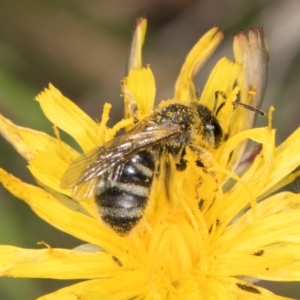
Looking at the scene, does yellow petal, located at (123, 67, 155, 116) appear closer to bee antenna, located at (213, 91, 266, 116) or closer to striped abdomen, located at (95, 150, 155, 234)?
bee antenna, located at (213, 91, 266, 116)

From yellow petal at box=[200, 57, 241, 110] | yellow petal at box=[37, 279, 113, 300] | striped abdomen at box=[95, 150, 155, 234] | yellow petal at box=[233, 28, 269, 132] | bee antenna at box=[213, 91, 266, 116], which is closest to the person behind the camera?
striped abdomen at box=[95, 150, 155, 234]

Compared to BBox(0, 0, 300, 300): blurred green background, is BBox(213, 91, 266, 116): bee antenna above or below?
below

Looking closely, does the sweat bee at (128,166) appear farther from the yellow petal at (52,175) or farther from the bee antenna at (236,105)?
the yellow petal at (52,175)

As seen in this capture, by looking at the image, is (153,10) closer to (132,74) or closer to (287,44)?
(287,44)

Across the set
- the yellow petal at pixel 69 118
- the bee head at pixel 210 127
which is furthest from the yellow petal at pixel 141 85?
the bee head at pixel 210 127

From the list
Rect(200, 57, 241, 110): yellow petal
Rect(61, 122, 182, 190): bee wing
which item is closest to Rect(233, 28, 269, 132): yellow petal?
Rect(200, 57, 241, 110): yellow petal
